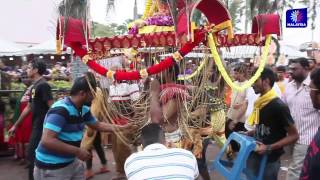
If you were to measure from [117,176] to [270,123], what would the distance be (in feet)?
9.75

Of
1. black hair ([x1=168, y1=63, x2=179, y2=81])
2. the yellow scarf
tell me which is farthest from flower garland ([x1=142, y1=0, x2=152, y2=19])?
the yellow scarf

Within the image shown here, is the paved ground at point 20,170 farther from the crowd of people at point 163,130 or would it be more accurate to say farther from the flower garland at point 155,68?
the flower garland at point 155,68

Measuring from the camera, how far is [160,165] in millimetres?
2521

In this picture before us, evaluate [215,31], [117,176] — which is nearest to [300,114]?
[215,31]

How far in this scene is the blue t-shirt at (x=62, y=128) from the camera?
3291mm

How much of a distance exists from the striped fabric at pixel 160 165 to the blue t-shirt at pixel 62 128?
93 cm

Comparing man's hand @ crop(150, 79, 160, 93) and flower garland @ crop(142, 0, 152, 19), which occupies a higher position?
flower garland @ crop(142, 0, 152, 19)

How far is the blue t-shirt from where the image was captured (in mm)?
3291

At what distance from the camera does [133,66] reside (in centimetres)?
423

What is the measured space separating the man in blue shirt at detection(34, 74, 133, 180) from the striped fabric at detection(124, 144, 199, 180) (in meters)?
0.87

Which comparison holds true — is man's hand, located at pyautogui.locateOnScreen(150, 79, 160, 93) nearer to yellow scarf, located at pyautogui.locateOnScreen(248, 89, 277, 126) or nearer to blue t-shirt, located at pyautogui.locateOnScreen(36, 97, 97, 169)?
blue t-shirt, located at pyautogui.locateOnScreen(36, 97, 97, 169)

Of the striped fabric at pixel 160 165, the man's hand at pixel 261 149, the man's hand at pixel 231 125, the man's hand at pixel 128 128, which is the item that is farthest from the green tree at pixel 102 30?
the man's hand at pixel 231 125
